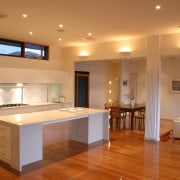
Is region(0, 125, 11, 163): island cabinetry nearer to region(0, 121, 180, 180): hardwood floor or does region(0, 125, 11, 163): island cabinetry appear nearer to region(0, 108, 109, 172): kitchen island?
region(0, 108, 109, 172): kitchen island

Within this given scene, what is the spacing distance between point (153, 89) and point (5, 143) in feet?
13.1

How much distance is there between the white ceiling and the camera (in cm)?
373

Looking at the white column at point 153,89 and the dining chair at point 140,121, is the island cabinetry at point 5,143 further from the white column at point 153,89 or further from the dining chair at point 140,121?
the dining chair at point 140,121

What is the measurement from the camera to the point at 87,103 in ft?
31.4

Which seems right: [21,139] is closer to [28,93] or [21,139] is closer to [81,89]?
[28,93]

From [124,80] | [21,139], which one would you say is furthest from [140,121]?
[21,139]

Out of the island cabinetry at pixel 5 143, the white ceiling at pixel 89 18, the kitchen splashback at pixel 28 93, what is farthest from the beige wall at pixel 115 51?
the island cabinetry at pixel 5 143

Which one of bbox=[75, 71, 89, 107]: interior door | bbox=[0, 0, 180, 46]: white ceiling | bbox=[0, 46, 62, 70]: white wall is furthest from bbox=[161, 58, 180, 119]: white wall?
bbox=[0, 46, 62, 70]: white wall

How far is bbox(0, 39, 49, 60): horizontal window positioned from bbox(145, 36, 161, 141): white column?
386 cm

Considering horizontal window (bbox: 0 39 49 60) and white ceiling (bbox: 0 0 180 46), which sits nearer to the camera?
white ceiling (bbox: 0 0 180 46)

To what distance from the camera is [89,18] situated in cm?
457

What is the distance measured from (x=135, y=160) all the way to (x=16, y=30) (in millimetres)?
4327

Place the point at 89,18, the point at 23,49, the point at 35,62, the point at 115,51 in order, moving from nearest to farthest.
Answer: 1. the point at 89,18
2. the point at 115,51
3. the point at 23,49
4. the point at 35,62

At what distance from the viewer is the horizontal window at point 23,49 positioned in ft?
22.7
